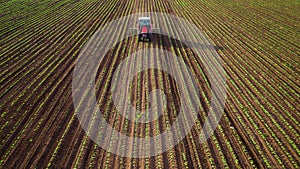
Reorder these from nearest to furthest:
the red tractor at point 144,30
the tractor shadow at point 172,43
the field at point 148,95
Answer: the field at point 148,95
the tractor shadow at point 172,43
the red tractor at point 144,30

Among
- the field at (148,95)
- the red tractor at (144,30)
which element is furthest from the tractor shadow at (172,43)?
the red tractor at (144,30)

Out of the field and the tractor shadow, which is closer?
the field

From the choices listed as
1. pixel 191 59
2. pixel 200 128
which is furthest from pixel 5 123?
pixel 191 59

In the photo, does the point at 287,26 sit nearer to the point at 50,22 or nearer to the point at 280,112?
the point at 280,112

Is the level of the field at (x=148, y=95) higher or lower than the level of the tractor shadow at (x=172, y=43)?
lower

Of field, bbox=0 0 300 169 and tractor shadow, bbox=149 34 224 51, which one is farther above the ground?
tractor shadow, bbox=149 34 224 51

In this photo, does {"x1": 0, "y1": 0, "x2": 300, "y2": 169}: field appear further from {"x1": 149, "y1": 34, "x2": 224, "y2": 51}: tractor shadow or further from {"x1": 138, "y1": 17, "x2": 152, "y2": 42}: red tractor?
{"x1": 138, "y1": 17, "x2": 152, "y2": 42}: red tractor

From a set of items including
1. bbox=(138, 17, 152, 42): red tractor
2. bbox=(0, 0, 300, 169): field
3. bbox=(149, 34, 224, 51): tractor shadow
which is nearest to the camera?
bbox=(0, 0, 300, 169): field

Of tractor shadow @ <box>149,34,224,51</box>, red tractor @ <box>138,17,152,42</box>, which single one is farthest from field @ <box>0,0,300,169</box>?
red tractor @ <box>138,17,152,42</box>

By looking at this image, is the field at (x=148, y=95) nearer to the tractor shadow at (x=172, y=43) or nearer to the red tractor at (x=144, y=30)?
the tractor shadow at (x=172, y=43)
